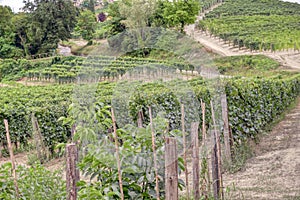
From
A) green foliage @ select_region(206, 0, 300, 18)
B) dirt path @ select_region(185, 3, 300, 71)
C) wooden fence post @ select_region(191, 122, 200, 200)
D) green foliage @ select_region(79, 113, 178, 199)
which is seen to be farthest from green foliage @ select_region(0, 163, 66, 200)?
green foliage @ select_region(206, 0, 300, 18)

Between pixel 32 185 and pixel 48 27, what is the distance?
63342 millimetres

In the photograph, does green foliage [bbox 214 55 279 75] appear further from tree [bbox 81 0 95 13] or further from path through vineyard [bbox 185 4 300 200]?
tree [bbox 81 0 95 13]

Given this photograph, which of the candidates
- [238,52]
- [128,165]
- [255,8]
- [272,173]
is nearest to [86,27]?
[238,52]

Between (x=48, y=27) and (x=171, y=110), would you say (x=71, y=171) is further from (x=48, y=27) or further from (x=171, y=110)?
(x=48, y=27)

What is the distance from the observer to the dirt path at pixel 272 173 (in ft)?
25.1

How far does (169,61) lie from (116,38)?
91 centimetres

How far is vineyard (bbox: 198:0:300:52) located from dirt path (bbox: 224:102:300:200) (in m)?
41.6

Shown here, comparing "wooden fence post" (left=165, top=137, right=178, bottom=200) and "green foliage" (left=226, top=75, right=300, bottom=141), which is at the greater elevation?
"wooden fence post" (left=165, top=137, right=178, bottom=200)

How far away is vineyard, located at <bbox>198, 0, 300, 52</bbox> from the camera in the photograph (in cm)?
5497

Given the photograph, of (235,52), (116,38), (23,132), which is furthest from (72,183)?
(235,52)

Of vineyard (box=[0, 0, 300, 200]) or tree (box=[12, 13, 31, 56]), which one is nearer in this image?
vineyard (box=[0, 0, 300, 200])

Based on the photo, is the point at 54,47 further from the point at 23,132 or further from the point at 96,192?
the point at 96,192

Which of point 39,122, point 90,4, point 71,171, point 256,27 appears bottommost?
point 256,27

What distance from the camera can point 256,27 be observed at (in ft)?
228
